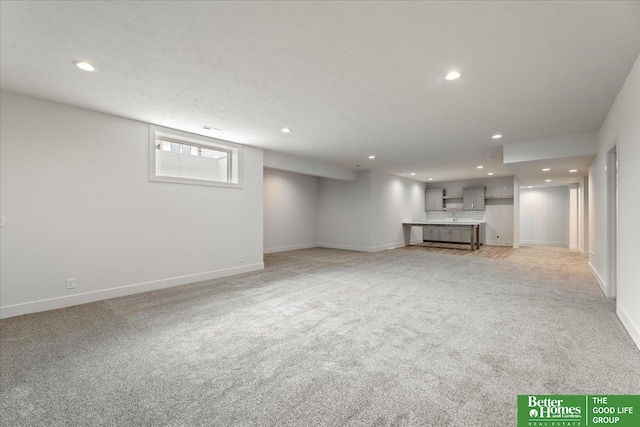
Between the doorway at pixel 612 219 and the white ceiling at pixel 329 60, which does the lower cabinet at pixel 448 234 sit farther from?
the white ceiling at pixel 329 60

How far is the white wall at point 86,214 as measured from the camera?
10.8 ft

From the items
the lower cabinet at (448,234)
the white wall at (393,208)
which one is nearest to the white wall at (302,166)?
the white wall at (393,208)

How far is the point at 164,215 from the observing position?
4.58 metres

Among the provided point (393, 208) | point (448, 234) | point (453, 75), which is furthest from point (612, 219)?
point (448, 234)

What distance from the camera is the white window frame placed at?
4.44 meters

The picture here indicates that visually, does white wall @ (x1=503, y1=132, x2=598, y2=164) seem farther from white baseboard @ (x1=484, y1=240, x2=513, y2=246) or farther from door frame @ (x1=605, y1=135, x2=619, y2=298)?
white baseboard @ (x1=484, y1=240, x2=513, y2=246)

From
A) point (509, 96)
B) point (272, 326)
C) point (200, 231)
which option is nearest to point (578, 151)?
point (509, 96)

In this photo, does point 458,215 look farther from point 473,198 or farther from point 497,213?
point 497,213

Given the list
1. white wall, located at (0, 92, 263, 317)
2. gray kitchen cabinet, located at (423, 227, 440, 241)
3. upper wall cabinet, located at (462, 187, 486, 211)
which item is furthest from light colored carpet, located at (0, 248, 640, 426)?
upper wall cabinet, located at (462, 187, 486, 211)

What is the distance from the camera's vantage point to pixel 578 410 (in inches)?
65.4

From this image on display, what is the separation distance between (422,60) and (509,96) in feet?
4.98

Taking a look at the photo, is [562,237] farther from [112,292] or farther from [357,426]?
[112,292]

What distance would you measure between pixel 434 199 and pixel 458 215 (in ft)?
3.77

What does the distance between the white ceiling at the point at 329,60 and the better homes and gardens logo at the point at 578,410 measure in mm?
2516
